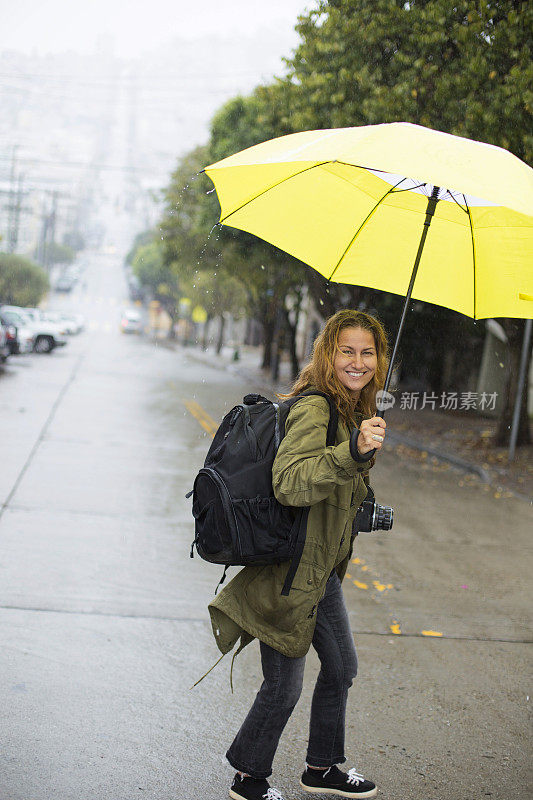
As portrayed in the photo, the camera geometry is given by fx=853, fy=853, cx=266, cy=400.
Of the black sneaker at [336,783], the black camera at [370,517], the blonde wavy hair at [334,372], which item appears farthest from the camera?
the black sneaker at [336,783]

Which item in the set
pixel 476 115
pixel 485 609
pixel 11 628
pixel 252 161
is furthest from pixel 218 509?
pixel 476 115

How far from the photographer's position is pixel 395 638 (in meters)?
5.20

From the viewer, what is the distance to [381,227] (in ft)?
11.2

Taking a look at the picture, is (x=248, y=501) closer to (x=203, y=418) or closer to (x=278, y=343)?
(x=203, y=418)

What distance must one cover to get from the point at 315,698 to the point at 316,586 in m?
0.58

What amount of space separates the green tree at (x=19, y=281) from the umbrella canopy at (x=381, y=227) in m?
61.6

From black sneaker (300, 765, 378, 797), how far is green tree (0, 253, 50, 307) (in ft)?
204

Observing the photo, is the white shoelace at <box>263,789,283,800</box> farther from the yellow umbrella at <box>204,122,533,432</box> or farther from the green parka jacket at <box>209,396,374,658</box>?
the yellow umbrella at <box>204,122,533,432</box>

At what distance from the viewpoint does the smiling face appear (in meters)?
2.93

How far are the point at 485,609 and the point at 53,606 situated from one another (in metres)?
2.94

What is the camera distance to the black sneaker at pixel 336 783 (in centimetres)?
322

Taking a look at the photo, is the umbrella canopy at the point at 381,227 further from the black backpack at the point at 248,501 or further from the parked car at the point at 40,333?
the parked car at the point at 40,333

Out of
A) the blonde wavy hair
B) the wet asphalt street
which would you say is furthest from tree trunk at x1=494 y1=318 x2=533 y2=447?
the blonde wavy hair

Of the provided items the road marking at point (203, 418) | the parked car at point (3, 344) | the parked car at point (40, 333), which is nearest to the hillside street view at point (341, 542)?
the road marking at point (203, 418)
